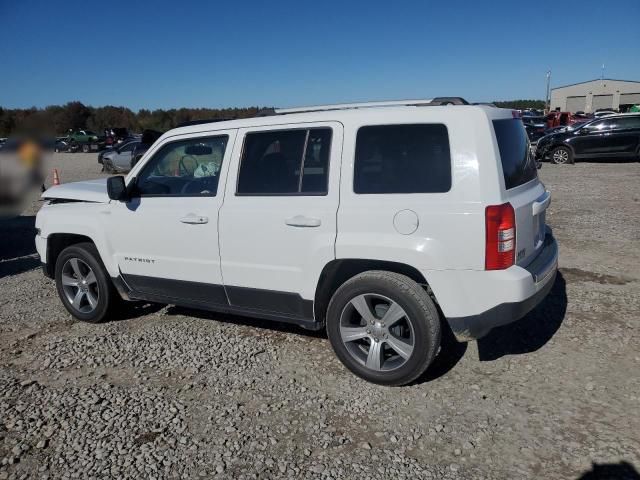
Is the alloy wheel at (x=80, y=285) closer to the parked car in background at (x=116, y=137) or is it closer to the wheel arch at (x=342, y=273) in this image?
the wheel arch at (x=342, y=273)

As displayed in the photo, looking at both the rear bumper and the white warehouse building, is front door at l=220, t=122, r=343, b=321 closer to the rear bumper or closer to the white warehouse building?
the rear bumper

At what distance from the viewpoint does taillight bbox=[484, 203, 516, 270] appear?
303 cm

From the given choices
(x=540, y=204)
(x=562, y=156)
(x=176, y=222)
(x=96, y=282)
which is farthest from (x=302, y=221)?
(x=562, y=156)

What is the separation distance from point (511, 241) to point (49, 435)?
10.1 feet

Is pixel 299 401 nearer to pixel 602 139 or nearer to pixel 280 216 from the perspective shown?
pixel 280 216

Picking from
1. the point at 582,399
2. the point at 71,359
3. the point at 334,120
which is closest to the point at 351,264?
the point at 334,120

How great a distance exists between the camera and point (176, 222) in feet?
13.4

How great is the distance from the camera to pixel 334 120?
3.57m

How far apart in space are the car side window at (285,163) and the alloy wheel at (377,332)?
0.85 meters

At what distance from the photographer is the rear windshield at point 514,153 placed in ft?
10.8

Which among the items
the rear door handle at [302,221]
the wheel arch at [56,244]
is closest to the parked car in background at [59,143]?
the wheel arch at [56,244]

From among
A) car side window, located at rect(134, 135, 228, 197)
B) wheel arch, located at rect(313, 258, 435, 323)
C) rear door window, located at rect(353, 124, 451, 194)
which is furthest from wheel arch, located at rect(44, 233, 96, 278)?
A: rear door window, located at rect(353, 124, 451, 194)

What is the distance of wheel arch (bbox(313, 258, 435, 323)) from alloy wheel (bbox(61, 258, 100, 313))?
2.31 m

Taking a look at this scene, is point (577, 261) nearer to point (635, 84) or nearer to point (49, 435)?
point (49, 435)
